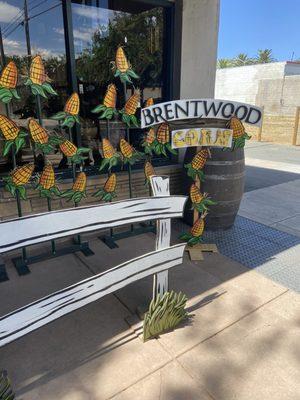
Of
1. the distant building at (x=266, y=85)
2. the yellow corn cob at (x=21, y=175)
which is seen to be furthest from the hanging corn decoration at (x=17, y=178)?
the distant building at (x=266, y=85)

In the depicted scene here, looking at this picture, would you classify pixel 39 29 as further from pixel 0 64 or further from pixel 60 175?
pixel 60 175

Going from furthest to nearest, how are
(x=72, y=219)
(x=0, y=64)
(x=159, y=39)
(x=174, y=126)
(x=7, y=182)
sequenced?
(x=159, y=39) < (x=174, y=126) < (x=0, y=64) < (x=7, y=182) < (x=72, y=219)

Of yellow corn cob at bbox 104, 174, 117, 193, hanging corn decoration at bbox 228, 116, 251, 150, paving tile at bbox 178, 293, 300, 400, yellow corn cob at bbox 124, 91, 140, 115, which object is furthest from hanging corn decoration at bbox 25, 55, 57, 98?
paving tile at bbox 178, 293, 300, 400

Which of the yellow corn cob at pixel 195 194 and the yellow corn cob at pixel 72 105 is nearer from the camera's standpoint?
the yellow corn cob at pixel 72 105

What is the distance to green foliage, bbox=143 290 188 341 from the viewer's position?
6.77 ft

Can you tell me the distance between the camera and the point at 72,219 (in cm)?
170

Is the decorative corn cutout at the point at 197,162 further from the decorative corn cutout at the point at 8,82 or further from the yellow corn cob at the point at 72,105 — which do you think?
the decorative corn cutout at the point at 8,82

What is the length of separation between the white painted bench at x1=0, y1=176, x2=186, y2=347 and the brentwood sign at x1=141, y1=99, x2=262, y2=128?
0.99 meters

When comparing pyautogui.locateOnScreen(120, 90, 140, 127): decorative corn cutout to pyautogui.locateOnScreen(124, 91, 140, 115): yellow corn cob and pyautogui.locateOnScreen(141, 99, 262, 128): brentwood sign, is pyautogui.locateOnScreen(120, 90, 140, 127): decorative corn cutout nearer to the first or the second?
pyautogui.locateOnScreen(124, 91, 140, 115): yellow corn cob

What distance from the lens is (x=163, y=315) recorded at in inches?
83.2

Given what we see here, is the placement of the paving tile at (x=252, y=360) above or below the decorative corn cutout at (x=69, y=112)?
below

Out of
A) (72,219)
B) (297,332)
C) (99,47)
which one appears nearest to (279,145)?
(99,47)

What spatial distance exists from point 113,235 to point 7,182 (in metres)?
1.33

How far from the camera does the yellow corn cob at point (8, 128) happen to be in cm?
250
